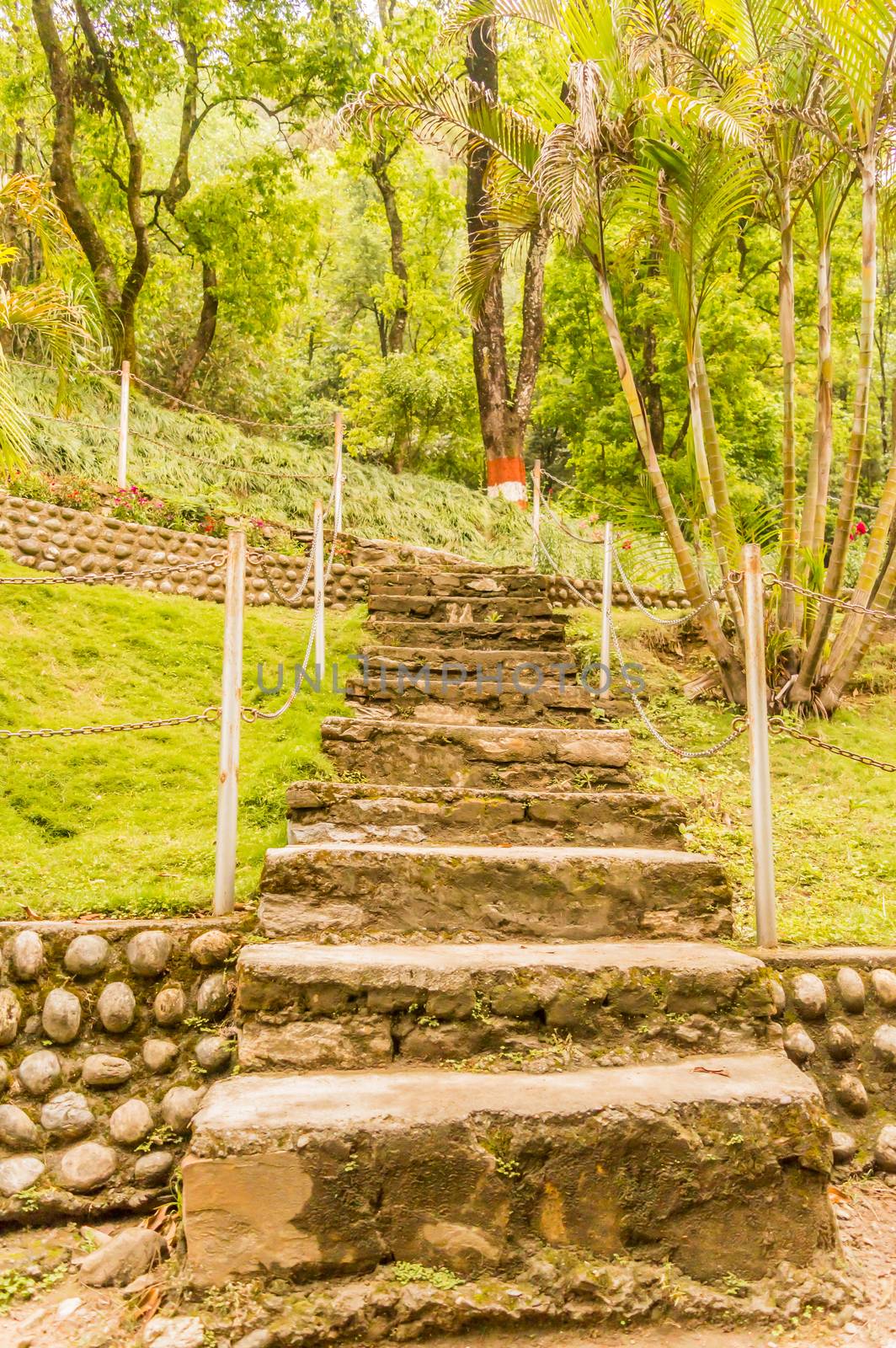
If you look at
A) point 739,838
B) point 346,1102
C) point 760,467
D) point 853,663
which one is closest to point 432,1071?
point 346,1102

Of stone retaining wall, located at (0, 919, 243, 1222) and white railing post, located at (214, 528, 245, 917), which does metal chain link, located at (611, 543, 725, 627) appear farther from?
stone retaining wall, located at (0, 919, 243, 1222)

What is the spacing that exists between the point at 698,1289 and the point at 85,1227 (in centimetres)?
163

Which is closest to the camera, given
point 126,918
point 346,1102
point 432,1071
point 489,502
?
point 346,1102

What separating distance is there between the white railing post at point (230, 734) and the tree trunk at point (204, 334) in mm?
10565

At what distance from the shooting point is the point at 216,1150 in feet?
7.37

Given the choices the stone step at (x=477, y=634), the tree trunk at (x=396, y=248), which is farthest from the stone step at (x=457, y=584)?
the tree trunk at (x=396, y=248)

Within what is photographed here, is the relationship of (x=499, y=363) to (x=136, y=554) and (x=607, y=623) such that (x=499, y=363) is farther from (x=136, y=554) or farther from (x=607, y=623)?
(x=607, y=623)

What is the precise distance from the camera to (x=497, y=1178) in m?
2.30

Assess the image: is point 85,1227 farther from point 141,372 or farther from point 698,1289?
point 141,372

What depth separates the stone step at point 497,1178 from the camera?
2.23 metres

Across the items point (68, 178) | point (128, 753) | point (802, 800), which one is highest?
point (68, 178)

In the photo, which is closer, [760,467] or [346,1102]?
[346,1102]

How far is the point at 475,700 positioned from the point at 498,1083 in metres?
3.02

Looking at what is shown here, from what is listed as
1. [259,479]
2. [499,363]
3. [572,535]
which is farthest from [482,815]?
[499,363]
